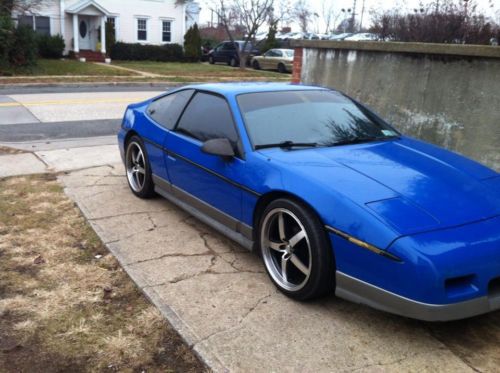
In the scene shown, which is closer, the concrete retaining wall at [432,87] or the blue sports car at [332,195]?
the blue sports car at [332,195]

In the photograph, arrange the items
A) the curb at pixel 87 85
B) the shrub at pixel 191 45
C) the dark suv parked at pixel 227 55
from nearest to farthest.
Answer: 1. the curb at pixel 87 85
2. the dark suv parked at pixel 227 55
3. the shrub at pixel 191 45

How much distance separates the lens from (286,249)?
3369mm

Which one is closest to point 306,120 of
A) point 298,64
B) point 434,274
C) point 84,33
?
point 434,274

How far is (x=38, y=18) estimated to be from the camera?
2952cm

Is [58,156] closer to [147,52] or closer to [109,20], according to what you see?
[147,52]

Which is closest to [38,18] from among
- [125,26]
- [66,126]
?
[125,26]

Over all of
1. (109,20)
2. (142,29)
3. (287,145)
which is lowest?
(287,145)

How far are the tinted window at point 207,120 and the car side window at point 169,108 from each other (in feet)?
0.41

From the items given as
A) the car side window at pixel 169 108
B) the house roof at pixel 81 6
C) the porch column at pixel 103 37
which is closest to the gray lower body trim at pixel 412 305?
the car side window at pixel 169 108

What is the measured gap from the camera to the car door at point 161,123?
4.77 m

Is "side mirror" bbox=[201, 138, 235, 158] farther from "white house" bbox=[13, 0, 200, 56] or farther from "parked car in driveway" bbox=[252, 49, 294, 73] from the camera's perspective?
"white house" bbox=[13, 0, 200, 56]

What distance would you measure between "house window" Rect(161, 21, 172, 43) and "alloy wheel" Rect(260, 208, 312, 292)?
33097 millimetres

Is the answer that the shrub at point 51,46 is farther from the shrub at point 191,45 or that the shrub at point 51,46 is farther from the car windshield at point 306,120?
the car windshield at point 306,120

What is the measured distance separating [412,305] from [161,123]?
10.1 ft
